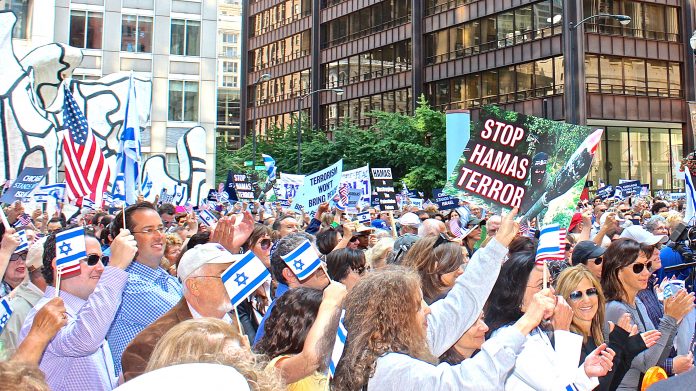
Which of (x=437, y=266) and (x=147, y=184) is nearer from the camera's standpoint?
(x=437, y=266)

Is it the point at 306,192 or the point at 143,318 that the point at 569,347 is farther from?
the point at 306,192

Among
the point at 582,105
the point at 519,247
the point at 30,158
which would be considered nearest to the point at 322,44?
the point at 582,105

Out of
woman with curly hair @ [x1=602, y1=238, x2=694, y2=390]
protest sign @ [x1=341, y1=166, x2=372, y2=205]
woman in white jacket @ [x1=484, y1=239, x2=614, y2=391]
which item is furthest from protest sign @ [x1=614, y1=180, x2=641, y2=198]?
woman in white jacket @ [x1=484, y1=239, x2=614, y2=391]

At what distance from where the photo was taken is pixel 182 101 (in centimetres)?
3503

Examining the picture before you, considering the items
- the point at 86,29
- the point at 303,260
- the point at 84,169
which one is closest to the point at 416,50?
the point at 86,29

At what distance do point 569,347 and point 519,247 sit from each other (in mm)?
2622

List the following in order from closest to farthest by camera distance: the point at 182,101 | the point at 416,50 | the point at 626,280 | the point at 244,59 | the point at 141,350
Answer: the point at 141,350
the point at 626,280
the point at 182,101
the point at 416,50
the point at 244,59

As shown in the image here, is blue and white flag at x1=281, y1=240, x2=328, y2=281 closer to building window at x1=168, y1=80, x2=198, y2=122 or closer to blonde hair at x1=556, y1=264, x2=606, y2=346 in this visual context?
blonde hair at x1=556, y1=264, x2=606, y2=346

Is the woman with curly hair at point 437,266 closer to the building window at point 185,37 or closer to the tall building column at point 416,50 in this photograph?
the building window at point 185,37

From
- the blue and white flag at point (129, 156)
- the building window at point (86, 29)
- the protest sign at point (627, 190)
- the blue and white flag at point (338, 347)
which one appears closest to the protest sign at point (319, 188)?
the blue and white flag at point (129, 156)

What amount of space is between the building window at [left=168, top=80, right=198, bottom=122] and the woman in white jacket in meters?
31.4

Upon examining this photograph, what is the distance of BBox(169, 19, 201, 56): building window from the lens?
35094 mm

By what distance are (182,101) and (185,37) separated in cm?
296

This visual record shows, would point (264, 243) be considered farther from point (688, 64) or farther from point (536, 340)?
point (688, 64)
